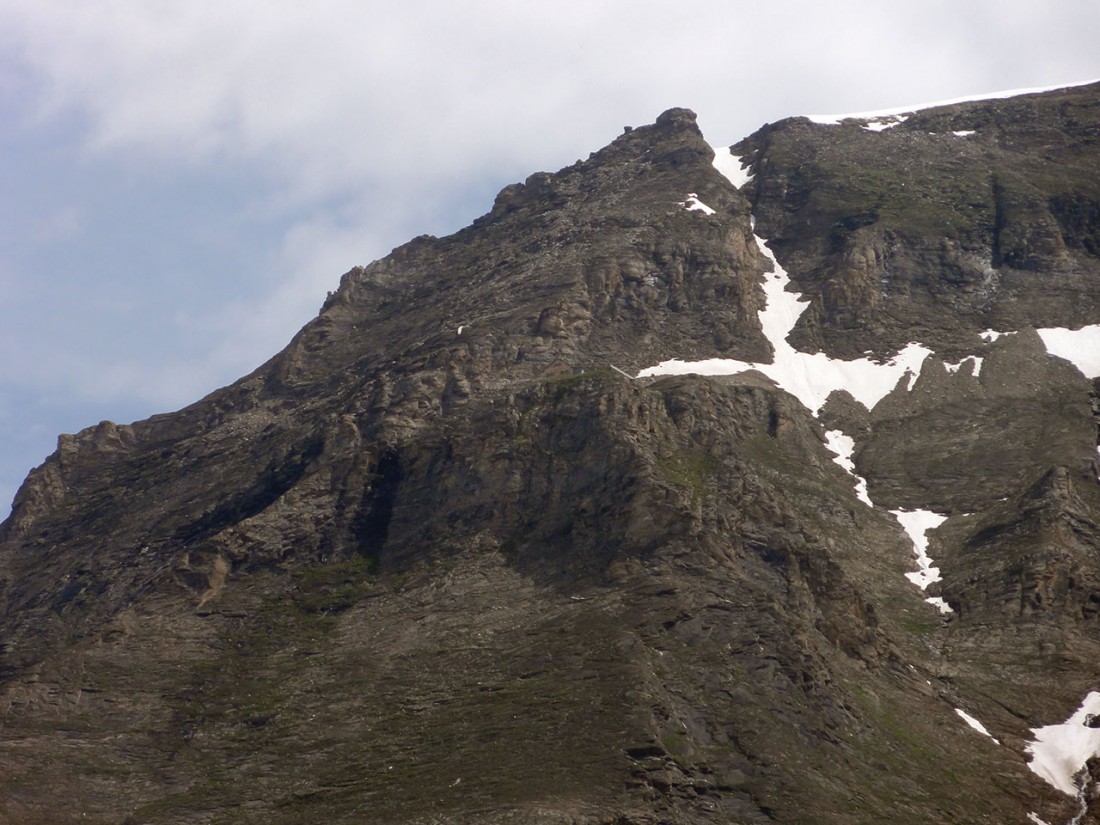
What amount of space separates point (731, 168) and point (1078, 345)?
51634mm

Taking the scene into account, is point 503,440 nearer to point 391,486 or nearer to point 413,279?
point 391,486

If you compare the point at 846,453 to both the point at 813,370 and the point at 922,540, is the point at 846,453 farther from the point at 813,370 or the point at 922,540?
the point at 813,370

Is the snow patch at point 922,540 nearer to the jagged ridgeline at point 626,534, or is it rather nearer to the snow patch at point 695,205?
the jagged ridgeline at point 626,534

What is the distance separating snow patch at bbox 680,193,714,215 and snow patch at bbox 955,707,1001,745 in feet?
211

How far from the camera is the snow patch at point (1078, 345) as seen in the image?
128 m

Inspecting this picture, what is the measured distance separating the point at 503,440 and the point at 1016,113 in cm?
8574

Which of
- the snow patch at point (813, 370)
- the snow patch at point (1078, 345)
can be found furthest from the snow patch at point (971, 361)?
the snow patch at point (1078, 345)

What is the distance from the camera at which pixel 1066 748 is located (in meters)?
90.9

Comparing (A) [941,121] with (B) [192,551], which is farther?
(A) [941,121]

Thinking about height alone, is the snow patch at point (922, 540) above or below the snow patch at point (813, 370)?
below

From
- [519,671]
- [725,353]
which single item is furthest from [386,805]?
[725,353]

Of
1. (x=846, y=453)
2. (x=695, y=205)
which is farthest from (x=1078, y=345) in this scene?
(x=695, y=205)

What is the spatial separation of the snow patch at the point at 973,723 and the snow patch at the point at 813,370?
124 feet

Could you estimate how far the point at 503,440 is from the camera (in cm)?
11000
